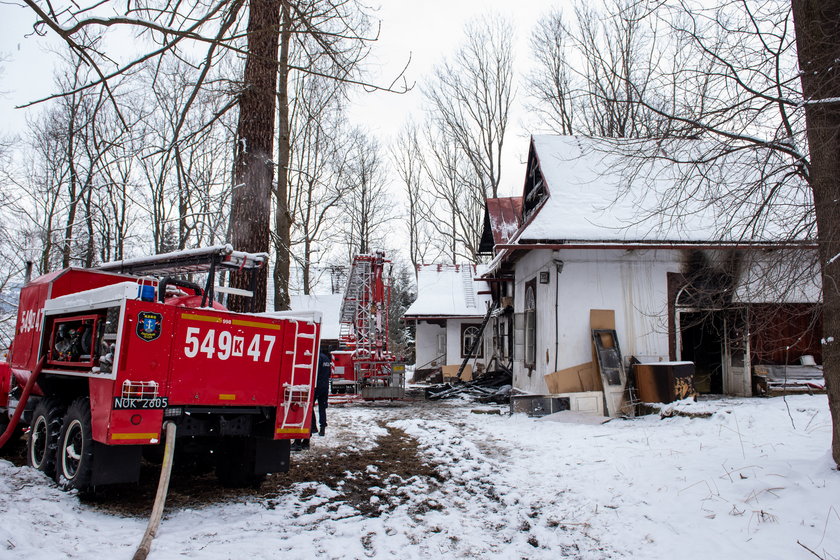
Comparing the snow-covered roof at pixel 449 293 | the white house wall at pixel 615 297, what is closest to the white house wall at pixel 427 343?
the snow-covered roof at pixel 449 293

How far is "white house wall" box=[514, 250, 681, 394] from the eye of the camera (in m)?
12.3

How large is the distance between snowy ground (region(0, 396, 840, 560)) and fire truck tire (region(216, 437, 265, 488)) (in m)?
0.18

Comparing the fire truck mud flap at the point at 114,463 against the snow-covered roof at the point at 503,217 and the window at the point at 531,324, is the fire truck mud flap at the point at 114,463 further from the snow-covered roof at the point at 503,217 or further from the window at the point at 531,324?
the snow-covered roof at the point at 503,217

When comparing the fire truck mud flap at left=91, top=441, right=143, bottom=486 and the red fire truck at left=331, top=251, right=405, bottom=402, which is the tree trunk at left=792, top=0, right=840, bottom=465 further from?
the red fire truck at left=331, top=251, right=405, bottom=402

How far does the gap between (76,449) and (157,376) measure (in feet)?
4.37

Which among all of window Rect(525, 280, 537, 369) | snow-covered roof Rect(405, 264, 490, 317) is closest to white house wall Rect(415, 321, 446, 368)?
snow-covered roof Rect(405, 264, 490, 317)

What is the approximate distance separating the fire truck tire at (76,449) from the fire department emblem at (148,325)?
103cm

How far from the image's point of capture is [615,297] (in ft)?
40.7

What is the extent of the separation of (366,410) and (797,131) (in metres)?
11.5

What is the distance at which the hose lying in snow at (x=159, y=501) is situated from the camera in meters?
3.79

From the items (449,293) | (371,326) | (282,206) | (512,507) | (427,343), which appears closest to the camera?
(512,507)

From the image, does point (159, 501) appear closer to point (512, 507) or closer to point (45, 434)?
point (45, 434)

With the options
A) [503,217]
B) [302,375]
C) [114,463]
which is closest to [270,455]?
[302,375]

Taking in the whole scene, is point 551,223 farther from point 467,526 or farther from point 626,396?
point 467,526
